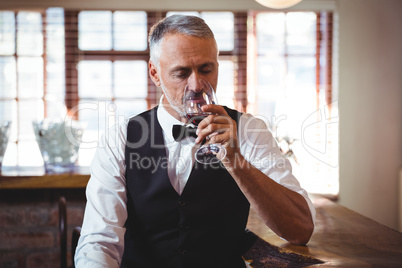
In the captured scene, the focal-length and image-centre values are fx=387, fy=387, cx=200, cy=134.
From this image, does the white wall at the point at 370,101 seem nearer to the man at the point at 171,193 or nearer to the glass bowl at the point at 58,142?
the glass bowl at the point at 58,142

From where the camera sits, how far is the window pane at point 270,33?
14.5ft

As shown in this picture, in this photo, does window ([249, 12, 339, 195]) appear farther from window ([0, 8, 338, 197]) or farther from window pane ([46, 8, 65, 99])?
window pane ([46, 8, 65, 99])

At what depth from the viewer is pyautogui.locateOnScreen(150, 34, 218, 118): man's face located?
4.35ft

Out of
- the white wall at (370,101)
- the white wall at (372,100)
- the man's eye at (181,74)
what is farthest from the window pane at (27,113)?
the man's eye at (181,74)

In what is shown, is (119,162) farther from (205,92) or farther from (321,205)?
(321,205)

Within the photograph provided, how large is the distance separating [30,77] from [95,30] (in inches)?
36.8

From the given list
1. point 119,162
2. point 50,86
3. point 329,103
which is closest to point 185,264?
point 119,162

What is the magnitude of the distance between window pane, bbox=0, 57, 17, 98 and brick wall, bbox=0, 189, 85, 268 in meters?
2.73

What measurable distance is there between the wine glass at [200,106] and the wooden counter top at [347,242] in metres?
0.33

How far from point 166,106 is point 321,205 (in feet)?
2.81

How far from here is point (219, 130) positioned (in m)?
1.03

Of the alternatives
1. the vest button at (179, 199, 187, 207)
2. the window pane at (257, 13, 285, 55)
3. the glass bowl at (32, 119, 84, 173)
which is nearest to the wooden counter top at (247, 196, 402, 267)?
the vest button at (179, 199, 187, 207)

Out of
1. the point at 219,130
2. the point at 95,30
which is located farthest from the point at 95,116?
the point at 219,130

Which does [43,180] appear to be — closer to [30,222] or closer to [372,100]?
[30,222]
